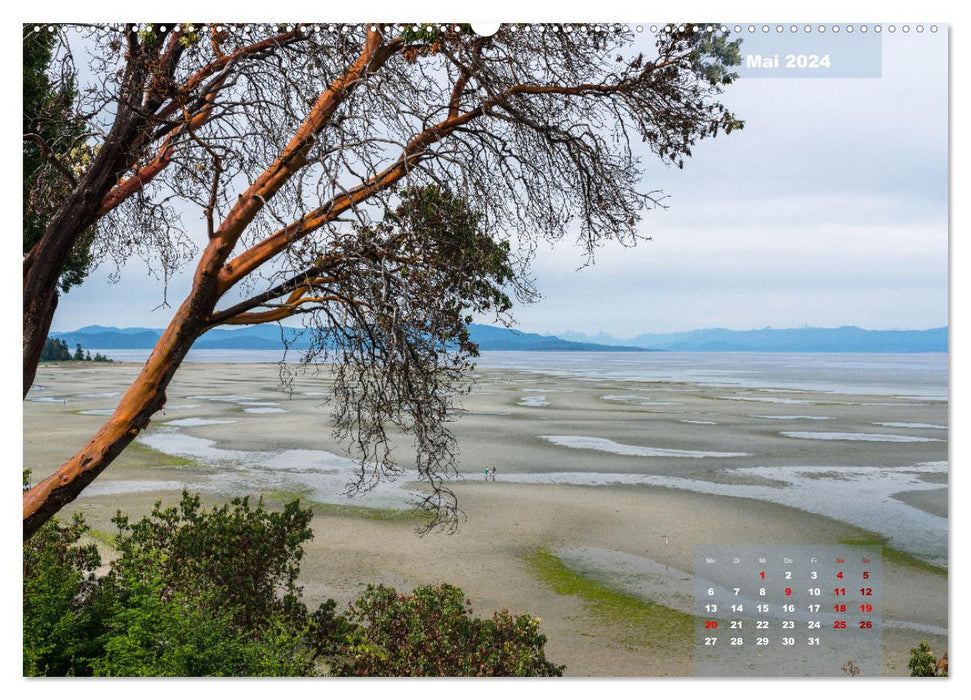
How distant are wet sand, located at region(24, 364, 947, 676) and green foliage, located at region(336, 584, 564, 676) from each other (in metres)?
1.08

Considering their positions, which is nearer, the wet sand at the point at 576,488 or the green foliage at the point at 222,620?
the green foliage at the point at 222,620

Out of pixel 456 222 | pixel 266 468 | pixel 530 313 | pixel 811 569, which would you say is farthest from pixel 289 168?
pixel 266 468

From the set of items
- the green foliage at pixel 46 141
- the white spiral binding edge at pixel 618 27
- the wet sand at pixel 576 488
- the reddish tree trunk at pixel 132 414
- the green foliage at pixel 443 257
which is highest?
the white spiral binding edge at pixel 618 27

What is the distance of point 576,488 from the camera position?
32.7 feet

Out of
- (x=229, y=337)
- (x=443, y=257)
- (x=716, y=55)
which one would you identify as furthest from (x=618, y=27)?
(x=229, y=337)

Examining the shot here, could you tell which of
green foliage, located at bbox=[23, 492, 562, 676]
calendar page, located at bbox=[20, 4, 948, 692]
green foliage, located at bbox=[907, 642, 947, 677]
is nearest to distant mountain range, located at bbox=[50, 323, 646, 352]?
calendar page, located at bbox=[20, 4, 948, 692]

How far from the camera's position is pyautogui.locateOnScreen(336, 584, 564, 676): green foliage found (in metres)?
3.83

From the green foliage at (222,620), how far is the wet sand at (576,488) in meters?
1.09

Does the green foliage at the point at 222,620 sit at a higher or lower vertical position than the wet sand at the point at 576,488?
higher

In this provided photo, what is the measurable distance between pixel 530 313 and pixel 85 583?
3.09 meters

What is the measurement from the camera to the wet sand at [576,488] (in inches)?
231

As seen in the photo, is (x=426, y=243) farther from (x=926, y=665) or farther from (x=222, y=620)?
(x=926, y=665)

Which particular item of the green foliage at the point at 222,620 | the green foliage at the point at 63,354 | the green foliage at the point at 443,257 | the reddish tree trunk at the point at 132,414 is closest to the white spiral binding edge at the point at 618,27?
the green foliage at the point at 443,257

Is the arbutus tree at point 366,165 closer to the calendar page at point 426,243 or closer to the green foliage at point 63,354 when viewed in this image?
the calendar page at point 426,243
